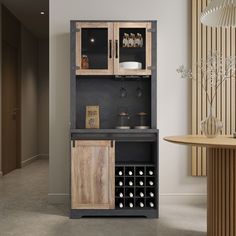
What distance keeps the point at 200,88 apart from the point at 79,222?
2.09m

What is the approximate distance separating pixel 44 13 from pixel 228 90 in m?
3.95

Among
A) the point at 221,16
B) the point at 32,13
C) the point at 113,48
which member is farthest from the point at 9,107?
the point at 221,16

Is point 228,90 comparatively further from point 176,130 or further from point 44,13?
point 44,13

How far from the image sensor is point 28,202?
406 cm

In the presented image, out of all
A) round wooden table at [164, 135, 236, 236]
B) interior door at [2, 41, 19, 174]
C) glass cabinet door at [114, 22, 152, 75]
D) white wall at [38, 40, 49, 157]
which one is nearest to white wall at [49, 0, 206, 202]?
glass cabinet door at [114, 22, 152, 75]

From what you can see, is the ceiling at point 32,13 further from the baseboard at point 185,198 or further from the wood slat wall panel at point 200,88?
the baseboard at point 185,198

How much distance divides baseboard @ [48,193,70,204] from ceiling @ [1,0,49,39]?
11.1 feet

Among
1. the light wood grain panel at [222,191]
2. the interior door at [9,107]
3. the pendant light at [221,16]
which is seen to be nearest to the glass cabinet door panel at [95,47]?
the pendant light at [221,16]

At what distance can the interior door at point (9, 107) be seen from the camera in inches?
237

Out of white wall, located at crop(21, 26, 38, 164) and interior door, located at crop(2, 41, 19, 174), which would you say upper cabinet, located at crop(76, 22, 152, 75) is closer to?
interior door, located at crop(2, 41, 19, 174)

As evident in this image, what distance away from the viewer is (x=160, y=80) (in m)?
4.03

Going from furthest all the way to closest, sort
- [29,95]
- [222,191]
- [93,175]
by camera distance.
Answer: [29,95]
[93,175]
[222,191]

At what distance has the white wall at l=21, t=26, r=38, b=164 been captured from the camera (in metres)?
7.05

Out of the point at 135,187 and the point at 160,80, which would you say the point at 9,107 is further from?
the point at 135,187
